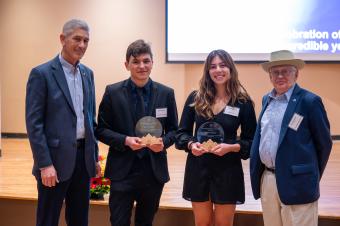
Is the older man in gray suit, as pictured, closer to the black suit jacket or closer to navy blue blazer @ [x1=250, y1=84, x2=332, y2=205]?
the black suit jacket

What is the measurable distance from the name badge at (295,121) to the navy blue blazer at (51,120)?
1.26 m

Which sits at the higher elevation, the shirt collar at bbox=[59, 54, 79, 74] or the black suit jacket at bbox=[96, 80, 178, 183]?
the shirt collar at bbox=[59, 54, 79, 74]

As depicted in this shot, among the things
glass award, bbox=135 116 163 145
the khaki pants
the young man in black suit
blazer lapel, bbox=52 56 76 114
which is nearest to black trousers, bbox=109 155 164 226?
the young man in black suit

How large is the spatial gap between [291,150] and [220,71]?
0.62 m

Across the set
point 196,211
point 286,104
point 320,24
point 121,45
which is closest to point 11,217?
point 196,211

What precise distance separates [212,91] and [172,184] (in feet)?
6.14

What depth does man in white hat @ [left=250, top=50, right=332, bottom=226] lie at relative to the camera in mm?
2244

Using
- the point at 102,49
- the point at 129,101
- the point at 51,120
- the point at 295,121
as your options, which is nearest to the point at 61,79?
the point at 51,120

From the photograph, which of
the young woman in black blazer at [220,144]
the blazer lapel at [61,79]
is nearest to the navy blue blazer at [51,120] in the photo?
the blazer lapel at [61,79]

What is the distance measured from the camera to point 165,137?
2.56 m

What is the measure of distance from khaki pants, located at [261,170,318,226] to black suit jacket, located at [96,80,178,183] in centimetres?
62

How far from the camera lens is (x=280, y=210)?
2.37m

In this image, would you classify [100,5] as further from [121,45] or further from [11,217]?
[11,217]

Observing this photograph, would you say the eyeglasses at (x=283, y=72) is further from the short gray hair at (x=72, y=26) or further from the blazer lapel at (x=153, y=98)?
the short gray hair at (x=72, y=26)
